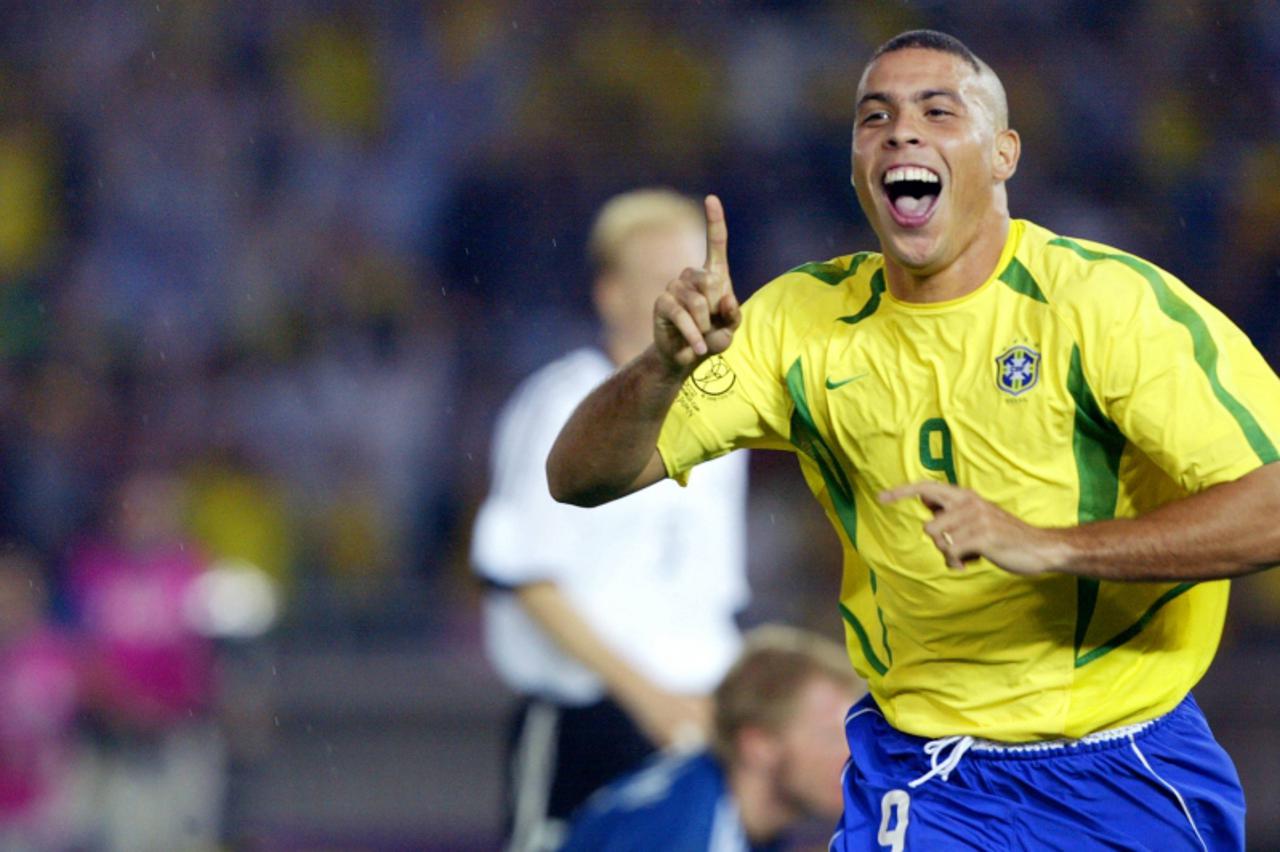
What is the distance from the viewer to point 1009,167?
3363mm

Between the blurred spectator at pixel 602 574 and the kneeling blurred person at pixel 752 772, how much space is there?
553 mm

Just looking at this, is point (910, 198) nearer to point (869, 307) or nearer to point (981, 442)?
point (869, 307)

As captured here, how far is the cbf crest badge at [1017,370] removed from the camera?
3.16m

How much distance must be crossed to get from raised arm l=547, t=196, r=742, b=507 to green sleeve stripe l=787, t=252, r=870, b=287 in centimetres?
38

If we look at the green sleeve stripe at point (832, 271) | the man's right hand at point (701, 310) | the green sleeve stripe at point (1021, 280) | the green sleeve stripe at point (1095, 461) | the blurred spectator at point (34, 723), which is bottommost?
the blurred spectator at point (34, 723)

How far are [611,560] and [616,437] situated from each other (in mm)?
1926

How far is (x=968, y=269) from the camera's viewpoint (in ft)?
10.8

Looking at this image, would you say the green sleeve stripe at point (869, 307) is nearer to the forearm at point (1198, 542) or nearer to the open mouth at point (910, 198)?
the open mouth at point (910, 198)

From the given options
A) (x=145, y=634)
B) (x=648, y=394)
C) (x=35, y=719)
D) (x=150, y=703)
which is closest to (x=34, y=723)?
(x=35, y=719)

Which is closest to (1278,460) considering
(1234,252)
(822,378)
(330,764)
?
(822,378)

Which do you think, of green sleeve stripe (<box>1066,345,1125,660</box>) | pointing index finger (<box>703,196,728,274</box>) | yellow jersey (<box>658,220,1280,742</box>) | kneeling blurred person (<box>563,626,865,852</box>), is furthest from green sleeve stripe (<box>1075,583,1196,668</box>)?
kneeling blurred person (<box>563,626,865,852</box>)

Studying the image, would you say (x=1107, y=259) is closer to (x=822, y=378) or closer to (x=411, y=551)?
(x=822, y=378)

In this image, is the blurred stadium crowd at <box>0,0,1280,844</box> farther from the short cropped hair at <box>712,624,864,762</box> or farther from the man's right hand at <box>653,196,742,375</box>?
the man's right hand at <box>653,196,742,375</box>

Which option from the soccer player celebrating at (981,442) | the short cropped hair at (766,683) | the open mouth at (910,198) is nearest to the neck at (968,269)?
the soccer player celebrating at (981,442)
